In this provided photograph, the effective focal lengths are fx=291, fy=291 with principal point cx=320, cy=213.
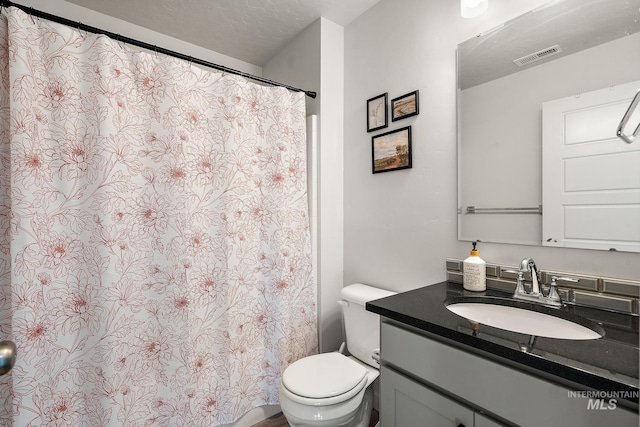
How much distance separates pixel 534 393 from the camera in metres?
0.69

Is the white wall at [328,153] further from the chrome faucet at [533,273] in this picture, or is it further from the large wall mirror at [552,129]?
the chrome faucet at [533,273]

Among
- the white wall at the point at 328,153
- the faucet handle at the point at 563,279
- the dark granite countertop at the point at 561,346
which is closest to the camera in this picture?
the dark granite countertop at the point at 561,346

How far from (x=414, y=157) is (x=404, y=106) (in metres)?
0.30

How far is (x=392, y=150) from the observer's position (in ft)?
5.55

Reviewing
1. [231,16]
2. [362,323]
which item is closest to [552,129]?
[362,323]

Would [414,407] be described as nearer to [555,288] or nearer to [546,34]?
[555,288]

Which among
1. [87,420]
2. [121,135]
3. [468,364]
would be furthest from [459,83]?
[87,420]

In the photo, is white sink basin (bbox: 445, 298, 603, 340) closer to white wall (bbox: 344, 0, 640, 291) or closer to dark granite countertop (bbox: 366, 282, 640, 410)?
dark granite countertop (bbox: 366, 282, 640, 410)

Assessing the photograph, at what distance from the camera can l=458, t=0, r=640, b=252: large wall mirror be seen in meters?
0.99

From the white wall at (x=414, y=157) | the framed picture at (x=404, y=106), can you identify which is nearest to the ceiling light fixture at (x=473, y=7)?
the white wall at (x=414, y=157)

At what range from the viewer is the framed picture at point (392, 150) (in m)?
1.61

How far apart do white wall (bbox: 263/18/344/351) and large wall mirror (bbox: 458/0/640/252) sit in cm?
83

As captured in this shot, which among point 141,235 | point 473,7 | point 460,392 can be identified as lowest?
point 460,392

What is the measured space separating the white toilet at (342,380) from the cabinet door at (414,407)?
241mm
